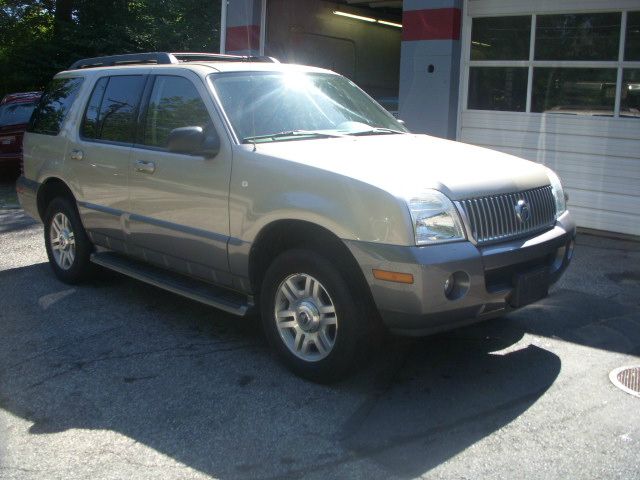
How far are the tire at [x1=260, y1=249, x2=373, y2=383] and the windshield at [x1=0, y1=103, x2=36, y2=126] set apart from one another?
39.0ft

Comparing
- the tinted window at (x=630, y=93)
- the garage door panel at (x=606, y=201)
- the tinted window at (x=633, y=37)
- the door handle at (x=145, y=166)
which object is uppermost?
the tinted window at (x=633, y=37)

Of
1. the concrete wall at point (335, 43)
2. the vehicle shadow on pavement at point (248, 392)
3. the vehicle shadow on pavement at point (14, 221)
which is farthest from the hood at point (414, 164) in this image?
the concrete wall at point (335, 43)

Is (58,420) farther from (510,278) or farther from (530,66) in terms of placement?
(530,66)

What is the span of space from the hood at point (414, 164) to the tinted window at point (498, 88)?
16.1ft

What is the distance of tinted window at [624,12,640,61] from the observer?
356 inches

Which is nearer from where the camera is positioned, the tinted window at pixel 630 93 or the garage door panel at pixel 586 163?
the tinted window at pixel 630 93

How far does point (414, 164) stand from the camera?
4.79m

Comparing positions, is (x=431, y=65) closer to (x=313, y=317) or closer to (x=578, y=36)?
(x=578, y=36)

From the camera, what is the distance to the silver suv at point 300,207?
439 centimetres

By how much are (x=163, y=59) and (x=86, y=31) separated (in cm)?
1739

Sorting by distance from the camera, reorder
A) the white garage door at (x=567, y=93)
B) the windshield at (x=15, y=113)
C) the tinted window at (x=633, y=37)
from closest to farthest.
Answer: the tinted window at (x=633, y=37) < the white garage door at (x=567, y=93) < the windshield at (x=15, y=113)

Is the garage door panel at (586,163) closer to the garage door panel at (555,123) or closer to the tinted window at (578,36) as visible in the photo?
the garage door panel at (555,123)

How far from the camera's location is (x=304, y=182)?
15.5 feet

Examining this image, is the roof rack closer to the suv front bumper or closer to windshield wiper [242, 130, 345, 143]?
windshield wiper [242, 130, 345, 143]
